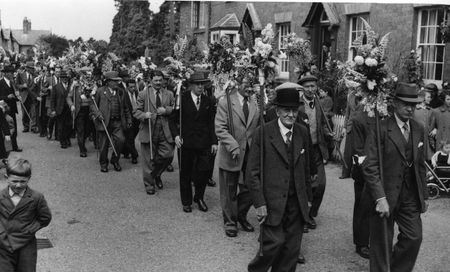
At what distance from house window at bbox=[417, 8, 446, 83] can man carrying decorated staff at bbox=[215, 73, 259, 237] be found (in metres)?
7.45

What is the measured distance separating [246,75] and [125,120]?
185 inches

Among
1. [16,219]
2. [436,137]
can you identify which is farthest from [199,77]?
[436,137]

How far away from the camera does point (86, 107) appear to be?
509 inches

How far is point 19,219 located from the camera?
4.47 m

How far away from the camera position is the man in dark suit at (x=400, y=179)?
498 cm

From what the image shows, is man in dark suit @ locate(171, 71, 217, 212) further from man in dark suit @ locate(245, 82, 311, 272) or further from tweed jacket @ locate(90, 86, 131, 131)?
tweed jacket @ locate(90, 86, 131, 131)

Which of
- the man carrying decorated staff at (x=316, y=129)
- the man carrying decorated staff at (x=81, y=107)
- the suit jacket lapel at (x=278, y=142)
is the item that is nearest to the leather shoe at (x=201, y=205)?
the man carrying decorated staff at (x=316, y=129)

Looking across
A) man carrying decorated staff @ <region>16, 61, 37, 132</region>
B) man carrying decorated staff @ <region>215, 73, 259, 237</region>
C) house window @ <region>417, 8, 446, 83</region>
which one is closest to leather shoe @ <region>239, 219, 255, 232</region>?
man carrying decorated staff @ <region>215, 73, 259, 237</region>

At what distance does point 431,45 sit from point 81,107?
815cm

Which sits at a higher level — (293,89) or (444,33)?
(444,33)

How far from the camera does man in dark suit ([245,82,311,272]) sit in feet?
16.1

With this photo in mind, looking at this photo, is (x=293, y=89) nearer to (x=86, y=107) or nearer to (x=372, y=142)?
(x=372, y=142)

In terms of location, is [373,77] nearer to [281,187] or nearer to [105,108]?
[281,187]

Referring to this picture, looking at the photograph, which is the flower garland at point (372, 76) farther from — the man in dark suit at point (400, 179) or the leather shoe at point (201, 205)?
the leather shoe at point (201, 205)
